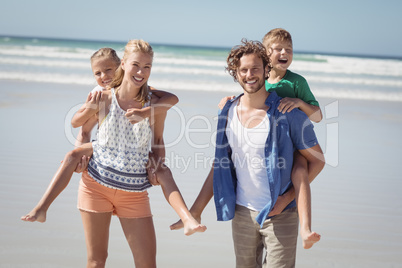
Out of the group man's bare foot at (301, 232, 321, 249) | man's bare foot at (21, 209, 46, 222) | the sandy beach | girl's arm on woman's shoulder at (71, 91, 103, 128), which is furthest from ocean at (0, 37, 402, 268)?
girl's arm on woman's shoulder at (71, 91, 103, 128)

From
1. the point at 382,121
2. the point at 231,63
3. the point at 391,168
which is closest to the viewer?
the point at 231,63

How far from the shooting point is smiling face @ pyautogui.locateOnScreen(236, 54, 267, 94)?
2812 mm

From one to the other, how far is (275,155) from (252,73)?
1.75ft

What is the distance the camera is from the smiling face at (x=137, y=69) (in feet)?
9.68

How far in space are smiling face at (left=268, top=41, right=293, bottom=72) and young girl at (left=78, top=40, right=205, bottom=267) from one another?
3.03 feet

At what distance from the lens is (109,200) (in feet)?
9.84

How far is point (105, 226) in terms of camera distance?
9.89 ft

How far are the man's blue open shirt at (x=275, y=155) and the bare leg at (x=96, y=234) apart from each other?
0.78 m

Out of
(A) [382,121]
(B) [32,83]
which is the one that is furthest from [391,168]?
(B) [32,83]

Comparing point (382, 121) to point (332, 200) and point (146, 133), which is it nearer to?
point (332, 200)

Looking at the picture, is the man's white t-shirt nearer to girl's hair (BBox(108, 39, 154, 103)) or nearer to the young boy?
the young boy

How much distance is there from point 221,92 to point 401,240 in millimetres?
9790

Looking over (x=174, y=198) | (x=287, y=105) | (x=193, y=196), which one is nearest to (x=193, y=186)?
(x=193, y=196)

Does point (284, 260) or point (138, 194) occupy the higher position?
point (138, 194)
